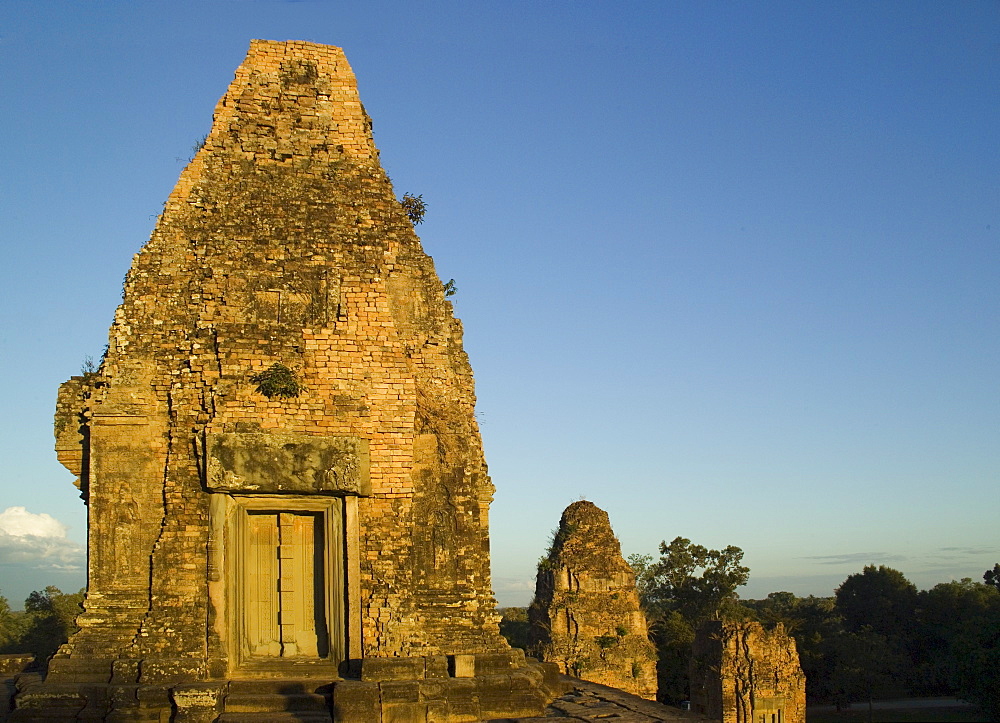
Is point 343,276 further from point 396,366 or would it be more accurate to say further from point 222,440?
point 222,440

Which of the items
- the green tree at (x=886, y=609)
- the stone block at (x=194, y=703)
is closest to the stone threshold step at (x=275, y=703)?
the stone block at (x=194, y=703)

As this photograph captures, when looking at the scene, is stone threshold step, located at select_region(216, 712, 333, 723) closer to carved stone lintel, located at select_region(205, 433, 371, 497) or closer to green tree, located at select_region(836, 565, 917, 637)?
carved stone lintel, located at select_region(205, 433, 371, 497)

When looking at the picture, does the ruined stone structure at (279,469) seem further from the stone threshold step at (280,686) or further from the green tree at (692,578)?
the green tree at (692,578)

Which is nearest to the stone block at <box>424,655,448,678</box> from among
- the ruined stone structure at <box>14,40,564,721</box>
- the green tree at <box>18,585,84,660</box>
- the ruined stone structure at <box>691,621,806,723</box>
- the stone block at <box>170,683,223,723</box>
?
the ruined stone structure at <box>14,40,564,721</box>

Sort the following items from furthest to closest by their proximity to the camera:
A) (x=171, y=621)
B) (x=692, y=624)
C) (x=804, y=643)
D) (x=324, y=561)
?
(x=804, y=643) → (x=692, y=624) → (x=324, y=561) → (x=171, y=621)

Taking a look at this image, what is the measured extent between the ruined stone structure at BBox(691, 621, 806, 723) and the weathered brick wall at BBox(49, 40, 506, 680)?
15.2 metres

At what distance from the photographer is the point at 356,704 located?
8016mm

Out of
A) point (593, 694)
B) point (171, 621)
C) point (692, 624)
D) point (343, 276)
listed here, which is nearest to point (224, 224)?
point (343, 276)

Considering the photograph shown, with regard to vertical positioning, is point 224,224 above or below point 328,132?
below

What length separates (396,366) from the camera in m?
9.34

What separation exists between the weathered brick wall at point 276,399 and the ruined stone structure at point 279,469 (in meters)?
0.02

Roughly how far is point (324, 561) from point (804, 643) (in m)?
40.0

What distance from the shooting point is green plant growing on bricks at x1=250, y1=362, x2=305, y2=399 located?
8945 mm

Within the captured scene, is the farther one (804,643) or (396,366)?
(804,643)
